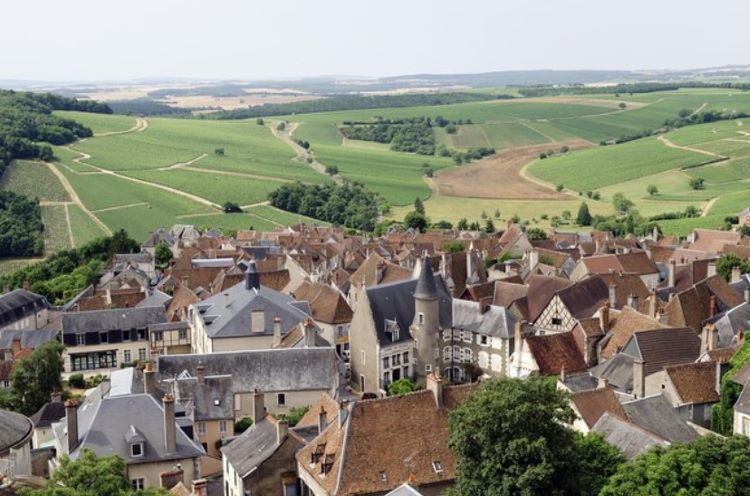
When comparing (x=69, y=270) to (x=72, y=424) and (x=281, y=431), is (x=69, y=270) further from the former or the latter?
(x=281, y=431)

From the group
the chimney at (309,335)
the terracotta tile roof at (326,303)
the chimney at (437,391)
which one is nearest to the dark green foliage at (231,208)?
the terracotta tile roof at (326,303)

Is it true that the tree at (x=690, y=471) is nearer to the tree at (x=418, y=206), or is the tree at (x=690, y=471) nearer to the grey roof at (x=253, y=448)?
the grey roof at (x=253, y=448)

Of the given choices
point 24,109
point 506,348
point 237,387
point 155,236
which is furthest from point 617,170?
point 237,387

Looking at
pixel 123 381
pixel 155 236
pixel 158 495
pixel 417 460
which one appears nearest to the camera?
pixel 158 495

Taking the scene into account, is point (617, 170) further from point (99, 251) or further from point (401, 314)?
point (401, 314)

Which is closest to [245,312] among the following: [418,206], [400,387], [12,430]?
[400,387]

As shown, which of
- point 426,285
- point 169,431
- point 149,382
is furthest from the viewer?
point 426,285

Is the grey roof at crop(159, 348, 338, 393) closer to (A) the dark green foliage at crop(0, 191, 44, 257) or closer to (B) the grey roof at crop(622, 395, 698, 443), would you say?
(B) the grey roof at crop(622, 395, 698, 443)
